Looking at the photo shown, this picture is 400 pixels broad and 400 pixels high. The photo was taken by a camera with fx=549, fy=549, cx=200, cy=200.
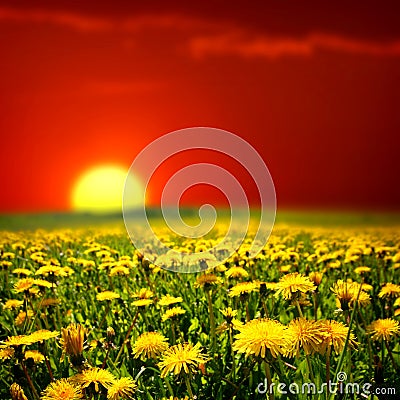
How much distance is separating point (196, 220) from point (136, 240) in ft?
0.89

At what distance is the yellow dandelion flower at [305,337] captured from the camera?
0.65 meters

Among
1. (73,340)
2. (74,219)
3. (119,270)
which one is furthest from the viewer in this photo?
(74,219)

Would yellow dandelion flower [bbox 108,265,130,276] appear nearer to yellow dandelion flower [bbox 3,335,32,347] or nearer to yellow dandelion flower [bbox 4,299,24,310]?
yellow dandelion flower [bbox 4,299,24,310]

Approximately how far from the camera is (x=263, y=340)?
617mm

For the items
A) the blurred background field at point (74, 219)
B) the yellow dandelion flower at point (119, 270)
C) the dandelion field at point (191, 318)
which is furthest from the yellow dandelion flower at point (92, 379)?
the blurred background field at point (74, 219)

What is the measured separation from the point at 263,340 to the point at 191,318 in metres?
0.58

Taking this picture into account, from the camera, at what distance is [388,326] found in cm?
87

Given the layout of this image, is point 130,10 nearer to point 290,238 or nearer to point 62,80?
point 62,80

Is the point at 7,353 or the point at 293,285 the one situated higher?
the point at 293,285

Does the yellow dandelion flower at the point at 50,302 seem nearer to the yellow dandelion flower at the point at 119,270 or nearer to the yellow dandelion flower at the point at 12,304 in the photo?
the yellow dandelion flower at the point at 12,304

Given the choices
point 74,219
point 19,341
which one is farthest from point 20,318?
point 74,219

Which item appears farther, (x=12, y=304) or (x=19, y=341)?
(x=12, y=304)

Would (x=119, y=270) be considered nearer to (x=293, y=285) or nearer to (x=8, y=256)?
(x=8, y=256)

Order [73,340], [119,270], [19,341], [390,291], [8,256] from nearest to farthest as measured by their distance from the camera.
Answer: [73,340]
[19,341]
[390,291]
[119,270]
[8,256]
